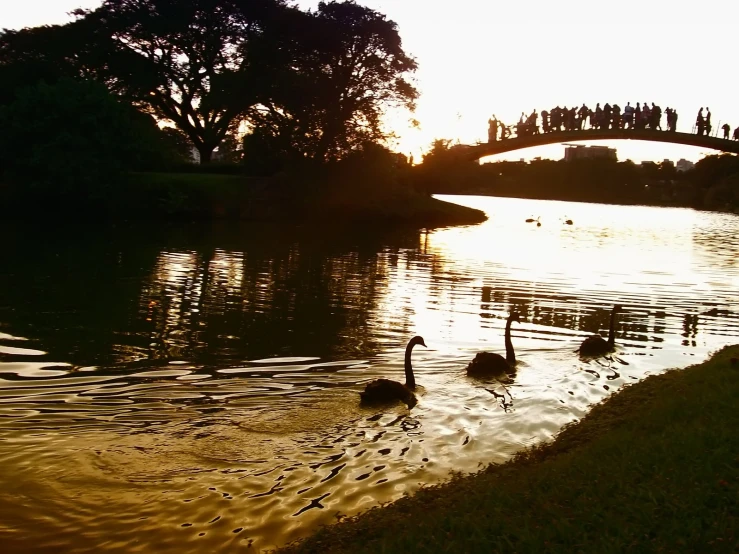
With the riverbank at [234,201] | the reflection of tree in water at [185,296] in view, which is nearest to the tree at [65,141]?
the riverbank at [234,201]

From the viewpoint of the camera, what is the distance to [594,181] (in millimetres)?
115875

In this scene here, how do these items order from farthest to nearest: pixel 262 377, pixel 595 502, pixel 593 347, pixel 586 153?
pixel 586 153 → pixel 593 347 → pixel 262 377 → pixel 595 502

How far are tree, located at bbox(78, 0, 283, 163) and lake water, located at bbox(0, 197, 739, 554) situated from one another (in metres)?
27.3

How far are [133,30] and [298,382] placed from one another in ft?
159

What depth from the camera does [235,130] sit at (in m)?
56.0

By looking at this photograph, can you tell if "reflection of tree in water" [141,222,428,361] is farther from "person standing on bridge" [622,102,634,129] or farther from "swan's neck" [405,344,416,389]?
"person standing on bridge" [622,102,634,129]

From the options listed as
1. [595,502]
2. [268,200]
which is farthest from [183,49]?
[595,502]

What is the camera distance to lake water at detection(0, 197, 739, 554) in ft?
21.4

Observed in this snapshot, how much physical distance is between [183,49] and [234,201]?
1507 centimetres

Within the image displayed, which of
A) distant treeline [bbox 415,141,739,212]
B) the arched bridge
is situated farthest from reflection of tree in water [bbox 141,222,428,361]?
distant treeline [bbox 415,141,739,212]

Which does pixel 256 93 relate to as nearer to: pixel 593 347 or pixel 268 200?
pixel 268 200

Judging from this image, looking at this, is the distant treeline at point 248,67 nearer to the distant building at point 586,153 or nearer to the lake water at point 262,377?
the lake water at point 262,377

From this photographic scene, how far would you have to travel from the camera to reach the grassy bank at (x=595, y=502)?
4.81 meters

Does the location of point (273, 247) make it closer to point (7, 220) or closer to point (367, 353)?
point (7, 220)
